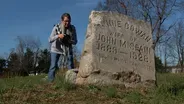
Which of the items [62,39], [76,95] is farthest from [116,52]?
[76,95]

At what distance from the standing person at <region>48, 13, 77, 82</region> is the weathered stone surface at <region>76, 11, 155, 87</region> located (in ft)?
1.79

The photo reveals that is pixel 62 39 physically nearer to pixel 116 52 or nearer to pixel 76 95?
pixel 116 52

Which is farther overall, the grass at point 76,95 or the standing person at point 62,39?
the standing person at point 62,39

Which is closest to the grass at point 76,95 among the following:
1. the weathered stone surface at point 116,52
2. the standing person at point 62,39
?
the weathered stone surface at point 116,52

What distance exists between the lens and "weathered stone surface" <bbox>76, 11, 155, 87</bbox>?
744 cm

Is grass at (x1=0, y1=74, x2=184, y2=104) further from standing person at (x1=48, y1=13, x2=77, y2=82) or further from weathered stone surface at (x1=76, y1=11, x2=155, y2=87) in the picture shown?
standing person at (x1=48, y1=13, x2=77, y2=82)

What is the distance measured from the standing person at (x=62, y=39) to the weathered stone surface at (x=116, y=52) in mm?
545

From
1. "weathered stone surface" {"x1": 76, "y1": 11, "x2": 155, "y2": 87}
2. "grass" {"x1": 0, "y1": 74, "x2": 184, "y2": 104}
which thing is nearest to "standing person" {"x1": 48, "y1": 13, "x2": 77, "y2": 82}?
"weathered stone surface" {"x1": 76, "y1": 11, "x2": 155, "y2": 87}

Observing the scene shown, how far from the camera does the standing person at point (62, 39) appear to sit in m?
8.01

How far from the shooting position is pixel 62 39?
811 cm

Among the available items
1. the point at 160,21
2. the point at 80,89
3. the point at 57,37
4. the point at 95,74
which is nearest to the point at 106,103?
the point at 80,89

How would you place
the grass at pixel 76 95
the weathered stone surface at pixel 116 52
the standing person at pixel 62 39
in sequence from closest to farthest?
1. the grass at pixel 76 95
2. the weathered stone surface at pixel 116 52
3. the standing person at pixel 62 39

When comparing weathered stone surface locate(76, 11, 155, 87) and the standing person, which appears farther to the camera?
the standing person

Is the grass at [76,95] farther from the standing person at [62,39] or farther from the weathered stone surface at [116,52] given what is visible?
the standing person at [62,39]
